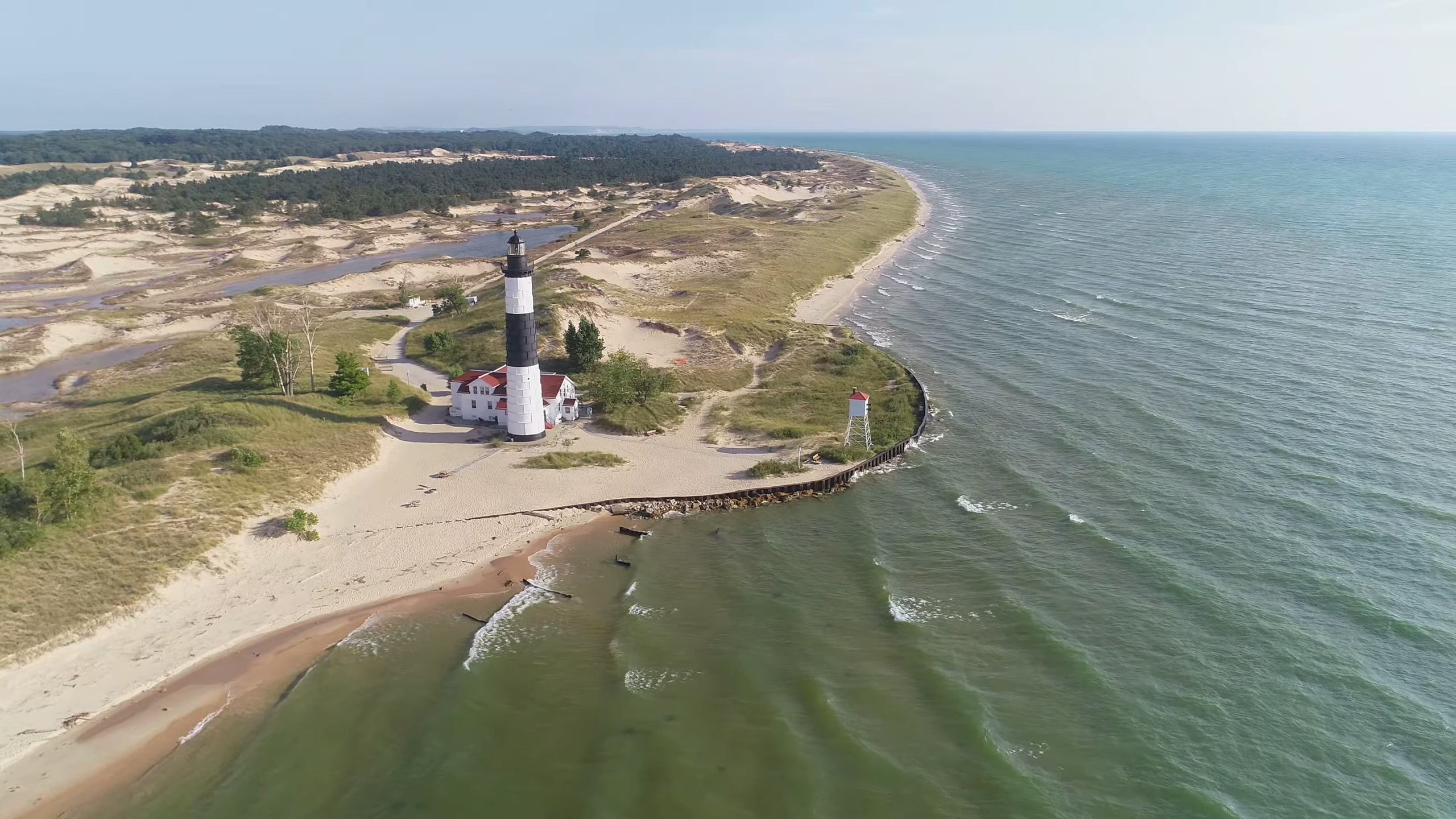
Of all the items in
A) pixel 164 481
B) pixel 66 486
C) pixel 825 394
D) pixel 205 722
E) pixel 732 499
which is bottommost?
pixel 205 722

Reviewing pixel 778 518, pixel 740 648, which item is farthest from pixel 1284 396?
pixel 740 648

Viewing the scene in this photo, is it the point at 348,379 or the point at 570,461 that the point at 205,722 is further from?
the point at 348,379

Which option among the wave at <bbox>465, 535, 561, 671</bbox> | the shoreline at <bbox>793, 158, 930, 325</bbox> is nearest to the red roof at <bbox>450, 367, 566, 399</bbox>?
the wave at <bbox>465, 535, 561, 671</bbox>

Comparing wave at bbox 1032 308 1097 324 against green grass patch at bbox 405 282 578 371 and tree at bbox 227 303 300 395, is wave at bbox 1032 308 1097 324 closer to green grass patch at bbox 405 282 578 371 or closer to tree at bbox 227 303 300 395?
green grass patch at bbox 405 282 578 371

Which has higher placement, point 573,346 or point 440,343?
point 573,346

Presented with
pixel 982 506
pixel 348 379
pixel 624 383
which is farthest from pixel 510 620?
pixel 348 379

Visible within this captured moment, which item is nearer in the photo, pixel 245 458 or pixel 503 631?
pixel 503 631
